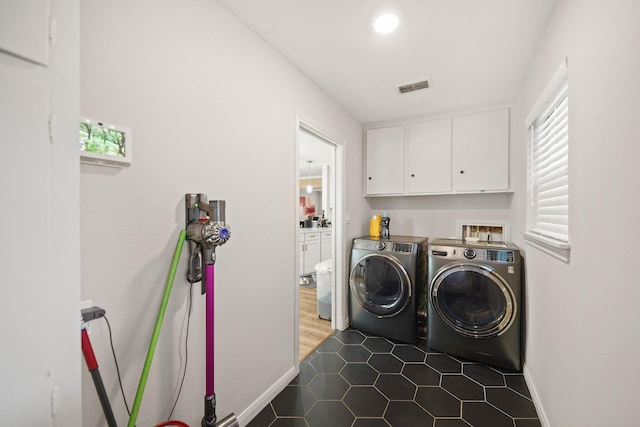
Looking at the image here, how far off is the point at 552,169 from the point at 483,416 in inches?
60.7

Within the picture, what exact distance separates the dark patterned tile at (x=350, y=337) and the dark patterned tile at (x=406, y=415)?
0.84 metres

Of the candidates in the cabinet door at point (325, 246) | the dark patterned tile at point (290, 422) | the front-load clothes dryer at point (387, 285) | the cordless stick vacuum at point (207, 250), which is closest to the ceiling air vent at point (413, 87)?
the front-load clothes dryer at point (387, 285)

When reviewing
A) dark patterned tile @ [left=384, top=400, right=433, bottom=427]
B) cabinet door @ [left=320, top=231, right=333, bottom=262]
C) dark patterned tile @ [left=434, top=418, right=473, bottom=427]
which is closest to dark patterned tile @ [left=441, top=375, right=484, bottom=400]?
dark patterned tile @ [left=434, top=418, right=473, bottom=427]

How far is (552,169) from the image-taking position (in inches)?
60.5

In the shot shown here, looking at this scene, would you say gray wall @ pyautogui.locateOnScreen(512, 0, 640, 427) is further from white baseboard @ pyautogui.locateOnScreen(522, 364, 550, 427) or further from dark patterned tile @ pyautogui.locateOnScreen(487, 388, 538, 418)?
dark patterned tile @ pyautogui.locateOnScreen(487, 388, 538, 418)

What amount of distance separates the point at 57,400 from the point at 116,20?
124 cm

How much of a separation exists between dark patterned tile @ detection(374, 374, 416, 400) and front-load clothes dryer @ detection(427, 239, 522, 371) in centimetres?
57

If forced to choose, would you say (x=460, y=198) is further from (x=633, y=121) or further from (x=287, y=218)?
(x=633, y=121)

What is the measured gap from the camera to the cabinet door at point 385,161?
9.84ft

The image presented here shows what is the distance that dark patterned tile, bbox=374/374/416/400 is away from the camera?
1.81 m

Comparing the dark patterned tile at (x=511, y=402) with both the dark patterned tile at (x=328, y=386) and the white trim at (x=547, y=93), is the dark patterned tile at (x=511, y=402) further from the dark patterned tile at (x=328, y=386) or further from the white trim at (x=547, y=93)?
the white trim at (x=547, y=93)

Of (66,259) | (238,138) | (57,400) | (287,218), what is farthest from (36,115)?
(287,218)

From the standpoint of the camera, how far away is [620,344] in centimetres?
79

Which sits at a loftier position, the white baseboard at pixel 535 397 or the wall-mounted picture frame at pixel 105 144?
the wall-mounted picture frame at pixel 105 144
